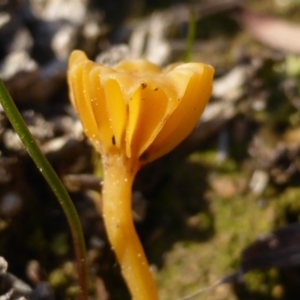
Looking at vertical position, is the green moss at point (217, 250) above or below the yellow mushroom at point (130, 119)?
below

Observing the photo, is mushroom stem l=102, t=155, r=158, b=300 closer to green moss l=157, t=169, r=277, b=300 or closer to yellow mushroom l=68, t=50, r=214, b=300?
yellow mushroom l=68, t=50, r=214, b=300

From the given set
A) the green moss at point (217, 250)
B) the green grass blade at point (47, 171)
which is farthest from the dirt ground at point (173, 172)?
the green grass blade at point (47, 171)

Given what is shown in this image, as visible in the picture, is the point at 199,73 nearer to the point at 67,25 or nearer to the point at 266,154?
the point at 266,154

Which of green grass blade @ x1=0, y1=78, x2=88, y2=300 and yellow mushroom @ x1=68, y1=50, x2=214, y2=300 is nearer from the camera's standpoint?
green grass blade @ x1=0, y1=78, x2=88, y2=300

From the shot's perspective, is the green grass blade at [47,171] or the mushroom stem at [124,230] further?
the mushroom stem at [124,230]

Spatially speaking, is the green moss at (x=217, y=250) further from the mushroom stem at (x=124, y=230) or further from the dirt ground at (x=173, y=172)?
the mushroom stem at (x=124, y=230)

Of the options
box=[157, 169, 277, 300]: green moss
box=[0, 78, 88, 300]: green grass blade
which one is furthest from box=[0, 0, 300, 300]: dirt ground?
box=[0, 78, 88, 300]: green grass blade

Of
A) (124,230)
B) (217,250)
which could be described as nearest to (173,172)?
(217,250)

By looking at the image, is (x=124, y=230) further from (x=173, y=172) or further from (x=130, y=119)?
(x=173, y=172)
